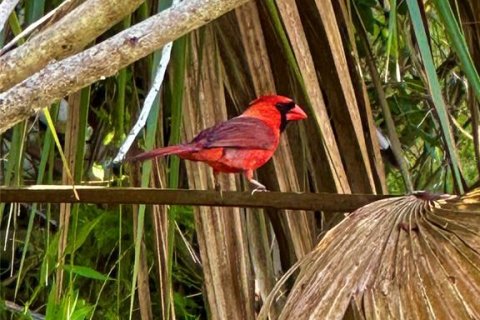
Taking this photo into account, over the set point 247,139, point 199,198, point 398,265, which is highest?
point 247,139

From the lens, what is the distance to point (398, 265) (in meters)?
1.15

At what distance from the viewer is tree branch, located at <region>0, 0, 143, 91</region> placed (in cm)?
77

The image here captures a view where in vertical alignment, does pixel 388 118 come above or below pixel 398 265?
above

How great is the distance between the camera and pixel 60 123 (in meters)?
2.54

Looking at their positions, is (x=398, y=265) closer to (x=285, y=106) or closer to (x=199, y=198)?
(x=199, y=198)

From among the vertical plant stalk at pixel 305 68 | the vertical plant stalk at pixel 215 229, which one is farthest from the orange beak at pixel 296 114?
the vertical plant stalk at pixel 305 68

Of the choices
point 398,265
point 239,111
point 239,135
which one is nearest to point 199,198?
point 398,265

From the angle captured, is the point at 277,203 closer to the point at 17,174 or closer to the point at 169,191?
Answer: the point at 169,191

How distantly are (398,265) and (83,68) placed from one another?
523 mm

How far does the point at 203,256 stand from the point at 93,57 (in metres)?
0.82

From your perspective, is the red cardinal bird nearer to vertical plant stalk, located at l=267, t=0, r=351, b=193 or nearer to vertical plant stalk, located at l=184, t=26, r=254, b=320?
vertical plant stalk, located at l=184, t=26, r=254, b=320

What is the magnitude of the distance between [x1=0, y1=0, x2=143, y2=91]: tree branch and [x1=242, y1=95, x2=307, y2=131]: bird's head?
0.83 m

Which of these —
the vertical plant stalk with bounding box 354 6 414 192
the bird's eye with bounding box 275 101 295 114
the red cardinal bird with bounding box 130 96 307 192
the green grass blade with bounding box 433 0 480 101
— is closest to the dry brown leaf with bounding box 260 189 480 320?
the green grass blade with bounding box 433 0 480 101

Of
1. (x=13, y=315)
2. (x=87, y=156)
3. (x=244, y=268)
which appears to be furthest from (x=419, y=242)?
(x=87, y=156)
